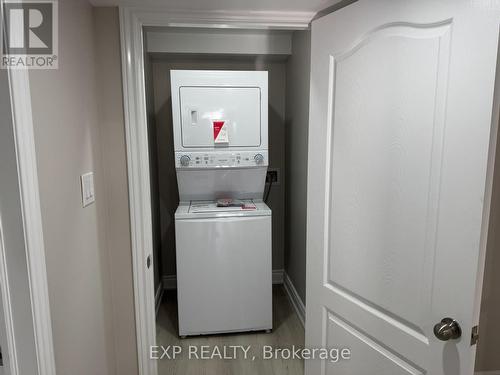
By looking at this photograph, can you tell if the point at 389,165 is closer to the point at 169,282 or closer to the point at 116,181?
the point at 116,181

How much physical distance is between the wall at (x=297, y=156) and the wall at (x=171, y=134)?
0.33 feet

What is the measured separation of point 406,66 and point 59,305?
4.20ft

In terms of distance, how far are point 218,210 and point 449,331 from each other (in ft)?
5.02

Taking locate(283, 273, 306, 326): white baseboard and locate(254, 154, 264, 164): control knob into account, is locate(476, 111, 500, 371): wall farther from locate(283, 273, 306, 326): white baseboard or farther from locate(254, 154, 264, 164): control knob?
locate(254, 154, 264, 164): control knob

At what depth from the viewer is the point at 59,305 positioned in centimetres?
100

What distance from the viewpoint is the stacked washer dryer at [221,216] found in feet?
7.14

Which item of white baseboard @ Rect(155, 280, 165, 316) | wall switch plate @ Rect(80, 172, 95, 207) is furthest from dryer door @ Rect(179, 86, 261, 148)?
white baseboard @ Rect(155, 280, 165, 316)

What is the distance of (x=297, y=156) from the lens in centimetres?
258

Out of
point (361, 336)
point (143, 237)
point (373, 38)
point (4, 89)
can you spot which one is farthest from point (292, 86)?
point (4, 89)

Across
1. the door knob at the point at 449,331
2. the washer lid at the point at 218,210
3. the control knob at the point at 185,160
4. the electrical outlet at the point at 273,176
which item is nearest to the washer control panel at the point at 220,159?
the control knob at the point at 185,160

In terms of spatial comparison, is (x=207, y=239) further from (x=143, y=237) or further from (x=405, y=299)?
(x=405, y=299)

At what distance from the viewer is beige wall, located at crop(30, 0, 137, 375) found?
0.97m

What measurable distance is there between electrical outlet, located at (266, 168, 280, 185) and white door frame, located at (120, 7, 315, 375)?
5.36 feet

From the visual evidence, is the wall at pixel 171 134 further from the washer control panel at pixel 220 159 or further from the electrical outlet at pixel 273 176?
the washer control panel at pixel 220 159
